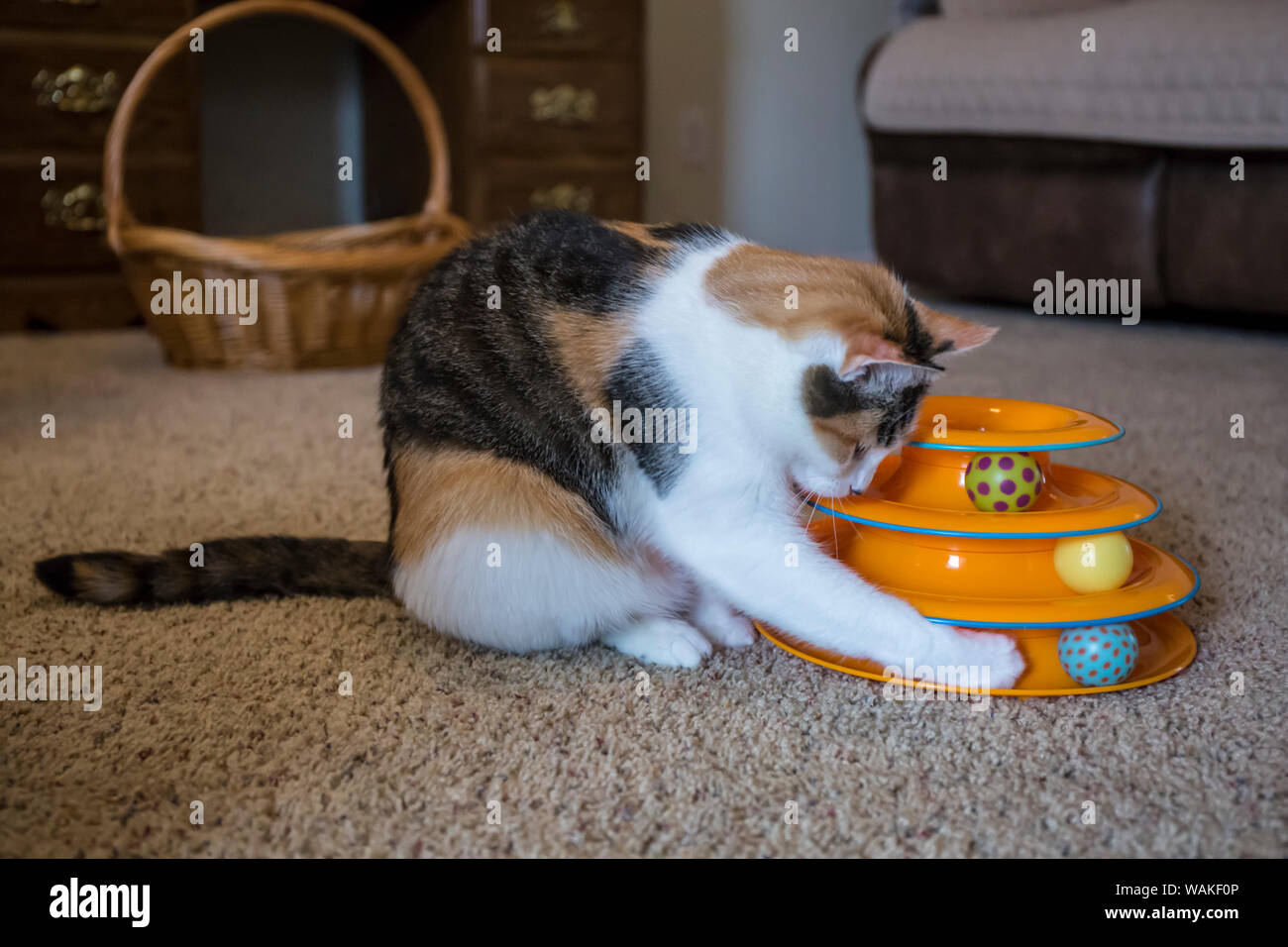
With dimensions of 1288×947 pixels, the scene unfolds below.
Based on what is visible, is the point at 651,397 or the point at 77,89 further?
the point at 77,89

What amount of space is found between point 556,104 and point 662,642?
6.96ft

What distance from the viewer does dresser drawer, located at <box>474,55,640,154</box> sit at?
9.32 ft

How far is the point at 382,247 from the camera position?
2438 mm

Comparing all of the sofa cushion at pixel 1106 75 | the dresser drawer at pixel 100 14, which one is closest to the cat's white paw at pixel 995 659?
the sofa cushion at pixel 1106 75

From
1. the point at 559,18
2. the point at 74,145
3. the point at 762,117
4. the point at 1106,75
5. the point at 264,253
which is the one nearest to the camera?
the point at 264,253

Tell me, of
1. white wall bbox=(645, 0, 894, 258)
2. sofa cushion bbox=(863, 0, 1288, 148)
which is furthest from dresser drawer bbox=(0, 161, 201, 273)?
sofa cushion bbox=(863, 0, 1288, 148)

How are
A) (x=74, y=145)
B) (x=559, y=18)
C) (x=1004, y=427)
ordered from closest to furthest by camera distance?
1. (x=1004, y=427)
2. (x=74, y=145)
3. (x=559, y=18)

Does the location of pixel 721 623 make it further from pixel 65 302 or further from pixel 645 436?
pixel 65 302

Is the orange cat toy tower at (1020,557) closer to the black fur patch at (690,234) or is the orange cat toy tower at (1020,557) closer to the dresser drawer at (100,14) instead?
the black fur patch at (690,234)

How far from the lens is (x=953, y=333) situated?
105 cm

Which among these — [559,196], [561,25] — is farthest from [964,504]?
[561,25]

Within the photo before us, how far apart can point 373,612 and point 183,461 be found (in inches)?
27.7

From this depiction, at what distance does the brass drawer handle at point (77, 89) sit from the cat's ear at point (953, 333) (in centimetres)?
231

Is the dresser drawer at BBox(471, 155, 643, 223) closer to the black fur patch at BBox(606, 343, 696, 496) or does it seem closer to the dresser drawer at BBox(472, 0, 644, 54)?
the dresser drawer at BBox(472, 0, 644, 54)
